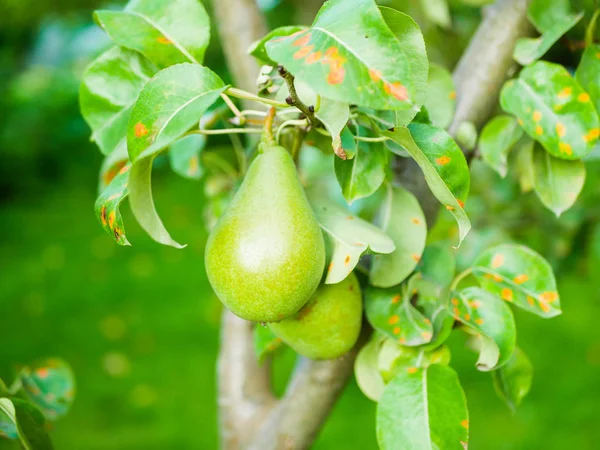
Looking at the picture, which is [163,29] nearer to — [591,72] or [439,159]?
[439,159]

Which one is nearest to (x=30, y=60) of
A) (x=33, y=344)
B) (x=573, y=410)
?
(x=33, y=344)

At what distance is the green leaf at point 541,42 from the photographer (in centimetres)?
66

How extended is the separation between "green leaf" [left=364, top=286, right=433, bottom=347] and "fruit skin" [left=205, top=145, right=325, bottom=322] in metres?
0.13

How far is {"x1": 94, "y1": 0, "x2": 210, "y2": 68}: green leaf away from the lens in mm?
627

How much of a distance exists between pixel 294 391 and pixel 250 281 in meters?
0.32

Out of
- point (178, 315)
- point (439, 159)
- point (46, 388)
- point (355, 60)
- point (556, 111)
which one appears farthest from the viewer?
point (178, 315)

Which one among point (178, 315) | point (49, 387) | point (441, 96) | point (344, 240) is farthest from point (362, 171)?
point (178, 315)

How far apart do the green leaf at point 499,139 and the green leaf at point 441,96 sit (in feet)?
0.19

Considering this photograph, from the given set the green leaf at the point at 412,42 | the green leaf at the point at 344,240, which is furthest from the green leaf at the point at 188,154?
the green leaf at the point at 412,42

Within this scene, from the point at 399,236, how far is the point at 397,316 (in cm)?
8

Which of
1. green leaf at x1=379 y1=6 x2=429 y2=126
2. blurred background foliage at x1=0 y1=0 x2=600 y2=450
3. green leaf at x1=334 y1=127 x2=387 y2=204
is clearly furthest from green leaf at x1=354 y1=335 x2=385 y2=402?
blurred background foliage at x1=0 y1=0 x2=600 y2=450

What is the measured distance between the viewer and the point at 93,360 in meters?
2.38

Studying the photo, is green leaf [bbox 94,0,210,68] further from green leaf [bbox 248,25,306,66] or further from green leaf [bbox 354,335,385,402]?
green leaf [bbox 354,335,385,402]

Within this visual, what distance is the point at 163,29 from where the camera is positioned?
2.07 feet
